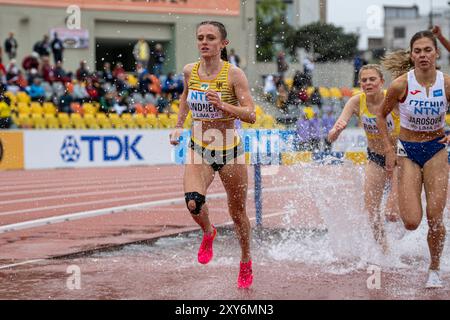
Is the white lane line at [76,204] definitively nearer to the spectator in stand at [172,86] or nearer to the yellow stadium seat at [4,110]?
the yellow stadium seat at [4,110]

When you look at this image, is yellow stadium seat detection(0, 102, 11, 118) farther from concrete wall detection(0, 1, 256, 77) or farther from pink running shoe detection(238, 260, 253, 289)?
pink running shoe detection(238, 260, 253, 289)

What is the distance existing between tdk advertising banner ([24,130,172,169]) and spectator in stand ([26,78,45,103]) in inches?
74.8

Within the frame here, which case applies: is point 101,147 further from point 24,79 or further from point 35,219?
point 35,219

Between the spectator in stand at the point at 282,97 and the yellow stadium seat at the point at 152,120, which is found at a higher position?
the spectator in stand at the point at 282,97

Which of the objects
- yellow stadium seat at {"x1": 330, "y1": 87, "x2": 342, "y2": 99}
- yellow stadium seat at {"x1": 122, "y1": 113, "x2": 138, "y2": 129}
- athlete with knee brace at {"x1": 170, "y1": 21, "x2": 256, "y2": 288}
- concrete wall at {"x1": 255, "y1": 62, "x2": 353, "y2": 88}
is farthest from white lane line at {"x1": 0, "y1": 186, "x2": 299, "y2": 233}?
concrete wall at {"x1": 255, "y1": 62, "x2": 353, "y2": 88}

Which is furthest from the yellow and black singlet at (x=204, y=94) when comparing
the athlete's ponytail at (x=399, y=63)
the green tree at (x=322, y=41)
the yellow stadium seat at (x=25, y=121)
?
the green tree at (x=322, y=41)

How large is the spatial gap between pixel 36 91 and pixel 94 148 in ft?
8.28

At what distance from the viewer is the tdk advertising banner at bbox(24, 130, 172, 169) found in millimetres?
21547

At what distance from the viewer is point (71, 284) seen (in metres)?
6.46

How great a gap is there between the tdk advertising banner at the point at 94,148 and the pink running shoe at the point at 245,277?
15734mm

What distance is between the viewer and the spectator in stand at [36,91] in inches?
910

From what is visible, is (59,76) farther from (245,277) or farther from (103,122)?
(245,277)

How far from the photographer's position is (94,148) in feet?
73.2

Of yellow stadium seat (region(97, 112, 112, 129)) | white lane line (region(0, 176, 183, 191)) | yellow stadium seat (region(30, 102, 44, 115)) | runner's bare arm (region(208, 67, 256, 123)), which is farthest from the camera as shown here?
yellow stadium seat (region(97, 112, 112, 129))
